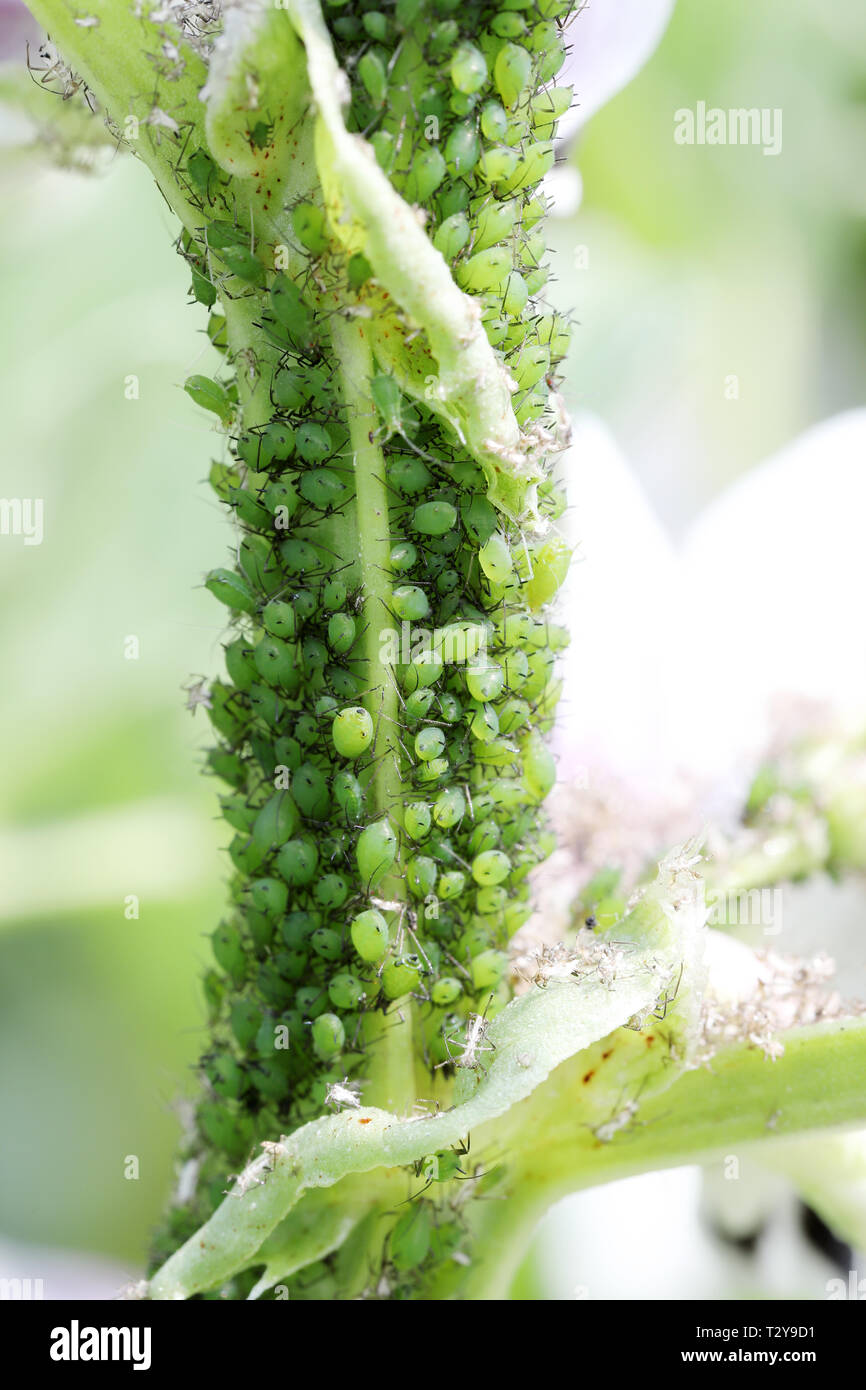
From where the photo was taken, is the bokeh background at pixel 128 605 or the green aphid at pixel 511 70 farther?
the bokeh background at pixel 128 605

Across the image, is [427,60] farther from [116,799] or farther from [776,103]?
[776,103]

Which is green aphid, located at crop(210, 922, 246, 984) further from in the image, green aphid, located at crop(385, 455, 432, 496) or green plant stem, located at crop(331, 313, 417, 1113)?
green aphid, located at crop(385, 455, 432, 496)

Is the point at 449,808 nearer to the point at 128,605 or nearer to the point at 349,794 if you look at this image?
the point at 349,794

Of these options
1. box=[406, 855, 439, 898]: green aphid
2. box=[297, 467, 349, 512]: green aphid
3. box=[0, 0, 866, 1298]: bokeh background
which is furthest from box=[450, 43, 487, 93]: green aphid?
box=[0, 0, 866, 1298]: bokeh background

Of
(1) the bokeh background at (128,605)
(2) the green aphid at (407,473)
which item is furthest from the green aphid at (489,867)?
(1) the bokeh background at (128,605)

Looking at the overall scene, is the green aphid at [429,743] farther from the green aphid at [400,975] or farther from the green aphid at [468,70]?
the green aphid at [468,70]

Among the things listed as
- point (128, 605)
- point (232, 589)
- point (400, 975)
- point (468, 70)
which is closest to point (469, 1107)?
point (400, 975)
